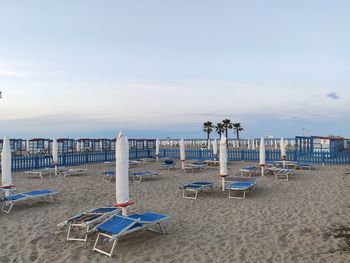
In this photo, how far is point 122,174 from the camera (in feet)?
20.9

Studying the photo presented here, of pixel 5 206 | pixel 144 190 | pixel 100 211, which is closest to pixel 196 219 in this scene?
pixel 100 211

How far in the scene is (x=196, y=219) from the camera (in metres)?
7.63

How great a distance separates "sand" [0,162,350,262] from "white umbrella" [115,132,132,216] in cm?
→ 74

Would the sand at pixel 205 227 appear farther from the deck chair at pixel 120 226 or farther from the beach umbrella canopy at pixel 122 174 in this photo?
the beach umbrella canopy at pixel 122 174

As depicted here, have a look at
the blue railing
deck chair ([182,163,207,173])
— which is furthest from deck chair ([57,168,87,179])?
deck chair ([182,163,207,173])

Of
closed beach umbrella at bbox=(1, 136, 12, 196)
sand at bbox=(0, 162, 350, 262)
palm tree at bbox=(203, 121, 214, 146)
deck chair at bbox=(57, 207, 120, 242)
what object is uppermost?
palm tree at bbox=(203, 121, 214, 146)

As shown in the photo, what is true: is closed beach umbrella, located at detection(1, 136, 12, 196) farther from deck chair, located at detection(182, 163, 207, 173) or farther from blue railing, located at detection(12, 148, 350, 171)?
deck chair, located at detection(182, 163, 207, 173)

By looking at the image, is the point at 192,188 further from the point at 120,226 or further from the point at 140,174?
the point at 120,226

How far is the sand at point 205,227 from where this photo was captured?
213 inches

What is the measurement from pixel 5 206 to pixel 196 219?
5660mm

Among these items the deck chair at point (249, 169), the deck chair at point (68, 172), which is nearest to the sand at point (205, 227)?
the deck chair at point (249, 169)

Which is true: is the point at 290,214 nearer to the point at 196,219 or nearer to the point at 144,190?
the point at 196,219

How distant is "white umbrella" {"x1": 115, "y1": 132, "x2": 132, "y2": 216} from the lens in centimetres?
626

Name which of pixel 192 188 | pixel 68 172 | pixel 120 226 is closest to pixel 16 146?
pixel 68 172
